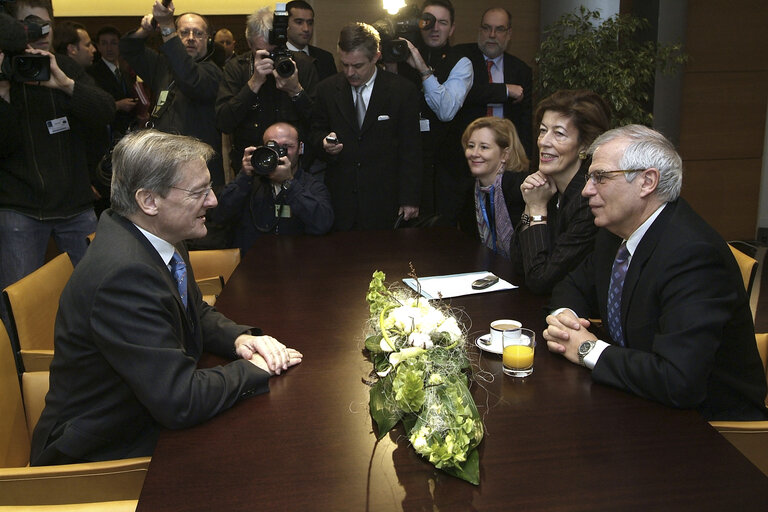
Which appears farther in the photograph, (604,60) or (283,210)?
(604,60)

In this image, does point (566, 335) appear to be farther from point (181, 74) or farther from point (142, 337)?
point (181, 74)

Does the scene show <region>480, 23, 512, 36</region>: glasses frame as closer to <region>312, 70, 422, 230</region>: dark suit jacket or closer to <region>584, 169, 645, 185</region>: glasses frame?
<region>312, 70, 422, 230</region>: dark suit jacket

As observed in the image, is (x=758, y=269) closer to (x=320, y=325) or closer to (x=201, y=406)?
(x=320, y=325)

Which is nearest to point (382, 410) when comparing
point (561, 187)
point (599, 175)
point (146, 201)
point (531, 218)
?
point (146, 201)

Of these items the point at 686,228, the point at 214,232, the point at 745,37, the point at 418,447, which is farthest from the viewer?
the point at 745,37

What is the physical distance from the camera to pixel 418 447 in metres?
1.25

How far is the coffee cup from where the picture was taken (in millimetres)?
1707

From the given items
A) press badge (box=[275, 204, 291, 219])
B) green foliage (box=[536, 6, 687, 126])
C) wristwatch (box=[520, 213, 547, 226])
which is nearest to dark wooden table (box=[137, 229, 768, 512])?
wristwatch (box=[520, 213, 547, 226])

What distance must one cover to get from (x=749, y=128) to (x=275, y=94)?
14.9 ft

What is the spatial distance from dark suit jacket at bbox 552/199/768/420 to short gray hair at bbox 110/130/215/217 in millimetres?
1198

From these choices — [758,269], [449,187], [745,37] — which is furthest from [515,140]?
[745,37]

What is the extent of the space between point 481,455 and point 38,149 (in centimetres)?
299

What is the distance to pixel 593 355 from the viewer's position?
168 centimetres

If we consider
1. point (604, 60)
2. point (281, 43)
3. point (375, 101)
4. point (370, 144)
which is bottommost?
point (370, 144)
